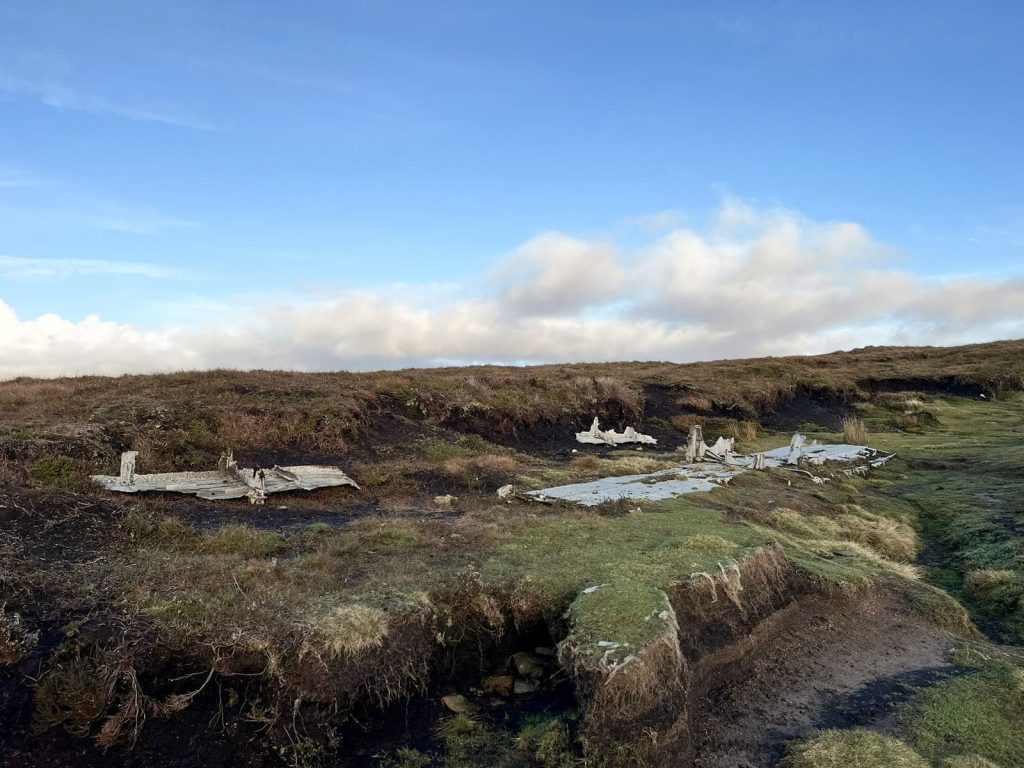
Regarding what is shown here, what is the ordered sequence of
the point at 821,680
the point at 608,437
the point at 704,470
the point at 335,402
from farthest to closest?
the point at 608,437 → the point at 335,402 → the point at 704,470 → the point at 821,680

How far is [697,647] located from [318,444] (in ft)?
49.5

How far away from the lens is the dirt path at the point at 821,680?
691 cm

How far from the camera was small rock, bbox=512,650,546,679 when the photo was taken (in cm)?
772

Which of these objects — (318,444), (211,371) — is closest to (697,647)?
(318,444)

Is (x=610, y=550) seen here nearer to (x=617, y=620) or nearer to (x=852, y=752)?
(x=617, y=620)

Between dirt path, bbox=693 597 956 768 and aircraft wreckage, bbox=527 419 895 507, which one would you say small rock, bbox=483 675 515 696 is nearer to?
dirt path, bbox=693 597 956 768

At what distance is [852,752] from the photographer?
6.44 m

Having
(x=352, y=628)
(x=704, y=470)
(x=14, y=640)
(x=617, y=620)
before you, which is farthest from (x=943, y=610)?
→ (x=14, y=640)

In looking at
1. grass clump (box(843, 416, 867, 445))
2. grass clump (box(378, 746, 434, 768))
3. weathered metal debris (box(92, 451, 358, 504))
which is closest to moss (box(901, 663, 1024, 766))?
grass clump (box(378, 746, 434, 768))

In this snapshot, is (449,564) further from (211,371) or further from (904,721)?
(211,371)

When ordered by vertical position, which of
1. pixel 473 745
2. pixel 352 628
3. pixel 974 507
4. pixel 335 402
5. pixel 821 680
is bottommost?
pixel 821 680

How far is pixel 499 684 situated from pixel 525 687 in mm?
313

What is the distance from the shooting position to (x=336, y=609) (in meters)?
7.54

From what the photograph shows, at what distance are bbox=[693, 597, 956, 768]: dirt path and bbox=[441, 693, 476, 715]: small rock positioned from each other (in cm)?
245
